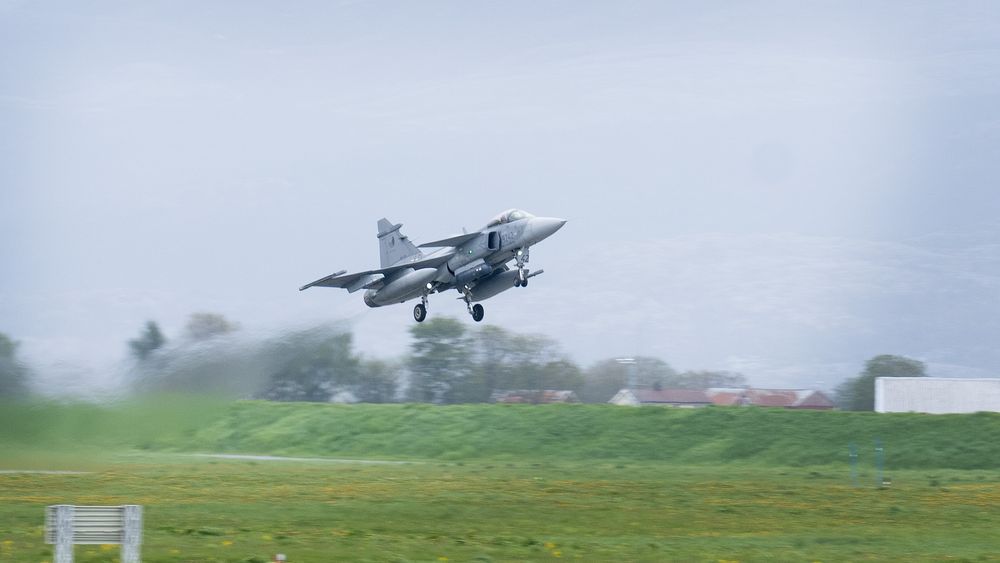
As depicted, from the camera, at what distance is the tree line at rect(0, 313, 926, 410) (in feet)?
120

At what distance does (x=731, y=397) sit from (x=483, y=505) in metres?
57.9

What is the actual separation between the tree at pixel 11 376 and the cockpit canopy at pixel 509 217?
14.7 meters

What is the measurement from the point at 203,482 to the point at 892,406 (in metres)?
41.6

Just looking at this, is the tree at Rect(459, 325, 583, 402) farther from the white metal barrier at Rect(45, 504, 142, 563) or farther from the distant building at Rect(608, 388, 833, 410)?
the white metal barrier at Rect(45, 504, 142, 563)

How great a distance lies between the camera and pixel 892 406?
6331cm

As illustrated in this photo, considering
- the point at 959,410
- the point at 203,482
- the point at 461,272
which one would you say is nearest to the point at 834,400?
the point at 959,410

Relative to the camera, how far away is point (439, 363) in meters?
78.1

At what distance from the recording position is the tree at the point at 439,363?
253 ft

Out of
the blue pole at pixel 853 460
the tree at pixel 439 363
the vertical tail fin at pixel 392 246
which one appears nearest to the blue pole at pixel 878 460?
the blue pole at pixel 853 460

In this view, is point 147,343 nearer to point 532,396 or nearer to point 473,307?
point 473,307

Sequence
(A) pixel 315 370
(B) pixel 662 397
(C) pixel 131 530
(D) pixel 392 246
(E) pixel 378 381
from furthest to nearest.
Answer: (B) pixel 662 397
(E) pixel 378 381
(A) pixel 315 370
(D) pixel 392 246
(C) pixel 131 530

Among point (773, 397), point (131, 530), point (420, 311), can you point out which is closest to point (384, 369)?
point (773, 397)

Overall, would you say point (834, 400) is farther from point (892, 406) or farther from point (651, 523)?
point (651, 523)

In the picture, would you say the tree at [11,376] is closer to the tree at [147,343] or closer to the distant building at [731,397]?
the tree at [147,343]
